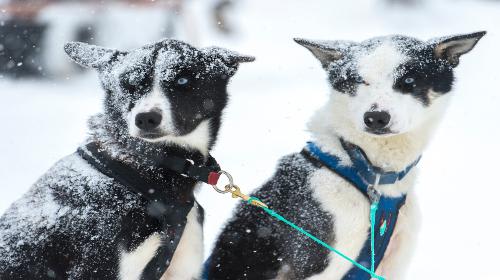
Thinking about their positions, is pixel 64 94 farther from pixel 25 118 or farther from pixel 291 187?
pixel 291 187

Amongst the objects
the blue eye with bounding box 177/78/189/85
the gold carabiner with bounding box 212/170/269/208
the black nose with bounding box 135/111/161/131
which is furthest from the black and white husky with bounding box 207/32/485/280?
the black nose with bounding box 135/111/161/131

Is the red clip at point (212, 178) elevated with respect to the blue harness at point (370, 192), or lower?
elevated

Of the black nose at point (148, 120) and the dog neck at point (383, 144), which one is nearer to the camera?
the black nose at point (148, 120)

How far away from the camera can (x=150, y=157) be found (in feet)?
8.88

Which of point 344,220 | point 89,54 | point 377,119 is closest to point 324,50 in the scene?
point 377,119

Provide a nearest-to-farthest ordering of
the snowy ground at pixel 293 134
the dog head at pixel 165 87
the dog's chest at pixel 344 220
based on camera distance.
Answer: the dog head at pixel 165 87
the dog's chest at pixel 344 220
the snowy ground at pixel 293 134

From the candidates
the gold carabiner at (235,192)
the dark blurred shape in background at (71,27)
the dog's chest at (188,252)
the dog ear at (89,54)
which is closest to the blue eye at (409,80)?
the gold carabiner at (235,192)

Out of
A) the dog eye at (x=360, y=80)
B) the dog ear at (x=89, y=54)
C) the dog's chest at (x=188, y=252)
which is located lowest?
the dog's chest at (x=188, y=252)

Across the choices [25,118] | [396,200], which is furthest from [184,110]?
[25,118]

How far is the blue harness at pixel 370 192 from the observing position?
114 inches

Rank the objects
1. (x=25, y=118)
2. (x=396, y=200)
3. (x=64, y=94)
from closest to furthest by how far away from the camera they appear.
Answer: (x=396, y=200) → (x=25, y=118) → (x=64, y=94)

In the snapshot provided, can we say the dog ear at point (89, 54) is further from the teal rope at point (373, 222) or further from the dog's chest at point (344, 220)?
the teal rope at point (373, 222)

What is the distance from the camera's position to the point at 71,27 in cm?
1049

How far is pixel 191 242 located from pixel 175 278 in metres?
0.17
